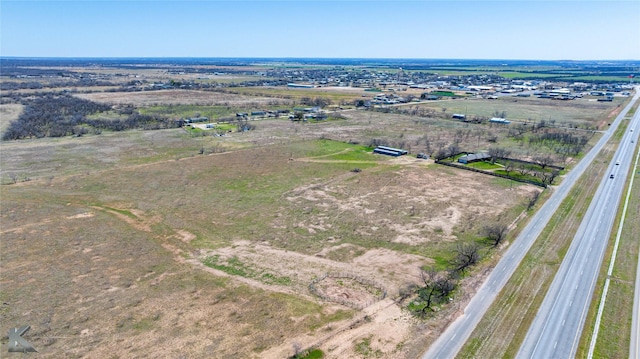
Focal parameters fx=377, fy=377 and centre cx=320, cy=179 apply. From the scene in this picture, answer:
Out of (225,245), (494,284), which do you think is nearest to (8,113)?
(225,245)

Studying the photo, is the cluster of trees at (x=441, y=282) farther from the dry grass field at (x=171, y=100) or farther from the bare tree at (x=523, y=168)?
the dry grass field at (x=171, y=100)

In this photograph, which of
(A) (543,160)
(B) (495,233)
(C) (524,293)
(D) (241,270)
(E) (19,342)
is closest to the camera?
(E) (19,342)

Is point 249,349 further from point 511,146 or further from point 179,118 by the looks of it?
point 179,118

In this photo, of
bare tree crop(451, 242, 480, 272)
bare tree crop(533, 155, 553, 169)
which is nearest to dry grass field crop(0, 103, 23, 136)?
bare tree crop(451, 242, 480, 272)

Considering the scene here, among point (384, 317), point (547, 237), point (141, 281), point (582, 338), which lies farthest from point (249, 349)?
point (547, 237)

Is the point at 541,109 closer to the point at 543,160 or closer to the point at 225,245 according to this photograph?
the point at 543,160

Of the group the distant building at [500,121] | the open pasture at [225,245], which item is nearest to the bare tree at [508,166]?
the open pasture at [225,245]
